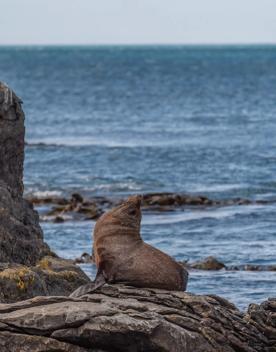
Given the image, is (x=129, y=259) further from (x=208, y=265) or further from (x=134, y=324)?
(x=208, y=265)

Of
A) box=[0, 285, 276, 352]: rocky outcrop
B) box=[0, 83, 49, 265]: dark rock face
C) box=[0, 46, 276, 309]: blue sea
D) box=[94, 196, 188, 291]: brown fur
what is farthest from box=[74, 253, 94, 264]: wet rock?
box=[0, 285, 276, 352]: rocky outcrop

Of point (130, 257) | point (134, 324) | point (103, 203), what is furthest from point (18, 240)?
point (103, 203)

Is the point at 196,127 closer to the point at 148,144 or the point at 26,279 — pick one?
the point at 148,144

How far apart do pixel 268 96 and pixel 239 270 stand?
243 feet

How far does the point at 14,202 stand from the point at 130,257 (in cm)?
289

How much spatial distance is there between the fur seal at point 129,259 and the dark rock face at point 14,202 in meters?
1.73

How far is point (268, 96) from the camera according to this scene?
95438mm

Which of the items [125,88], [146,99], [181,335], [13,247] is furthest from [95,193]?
[125,88]

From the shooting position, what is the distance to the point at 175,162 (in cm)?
4438

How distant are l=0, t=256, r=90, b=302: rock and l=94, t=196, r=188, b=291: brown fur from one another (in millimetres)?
727

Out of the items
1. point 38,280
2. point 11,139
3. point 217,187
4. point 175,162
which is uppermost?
point 11,139

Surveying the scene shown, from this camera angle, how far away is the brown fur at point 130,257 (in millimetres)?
12555

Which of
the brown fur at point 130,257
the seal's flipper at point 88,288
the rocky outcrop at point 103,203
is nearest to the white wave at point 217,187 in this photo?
the rocky outcrop at point 103,203

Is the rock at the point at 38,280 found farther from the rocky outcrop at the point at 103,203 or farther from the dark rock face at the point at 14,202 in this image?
the rocky outcrop at the point at 103,203
